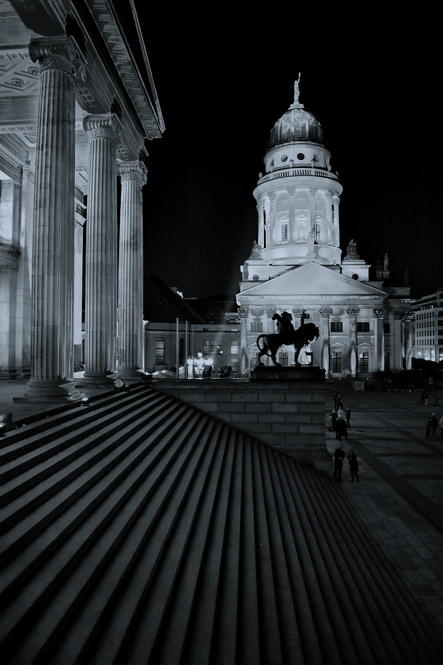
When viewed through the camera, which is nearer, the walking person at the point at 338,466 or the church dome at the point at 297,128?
the walking person at the point at 338,466

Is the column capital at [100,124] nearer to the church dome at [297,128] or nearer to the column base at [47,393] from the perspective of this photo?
the column base at [47,393]

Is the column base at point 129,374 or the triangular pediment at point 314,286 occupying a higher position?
the triangular pediment at point 314,286

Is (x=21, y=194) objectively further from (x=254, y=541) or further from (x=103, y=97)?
(x=254, y=541)

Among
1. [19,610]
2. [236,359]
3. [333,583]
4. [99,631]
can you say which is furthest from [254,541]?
[236,359]

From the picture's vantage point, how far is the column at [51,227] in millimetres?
11805

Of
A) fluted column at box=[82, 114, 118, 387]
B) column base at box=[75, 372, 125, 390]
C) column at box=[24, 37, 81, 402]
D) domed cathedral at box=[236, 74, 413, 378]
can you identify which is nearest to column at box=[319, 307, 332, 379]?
domed cathedral at box=[236, 74, 413, 378]

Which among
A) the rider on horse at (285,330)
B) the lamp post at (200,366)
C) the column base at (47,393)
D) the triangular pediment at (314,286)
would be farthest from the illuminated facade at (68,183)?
the triangular pediment at (314,286)

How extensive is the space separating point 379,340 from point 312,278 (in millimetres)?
12600

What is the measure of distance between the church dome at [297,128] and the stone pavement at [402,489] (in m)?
52.0

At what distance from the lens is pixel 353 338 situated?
201 ft

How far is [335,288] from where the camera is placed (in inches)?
2387

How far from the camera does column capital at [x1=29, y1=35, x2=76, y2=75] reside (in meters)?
11.9

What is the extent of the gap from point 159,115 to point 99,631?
2328cm

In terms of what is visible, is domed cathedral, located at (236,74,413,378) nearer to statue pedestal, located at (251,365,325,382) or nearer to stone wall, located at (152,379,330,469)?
statue pedestal, located at (251,365,325,382)
